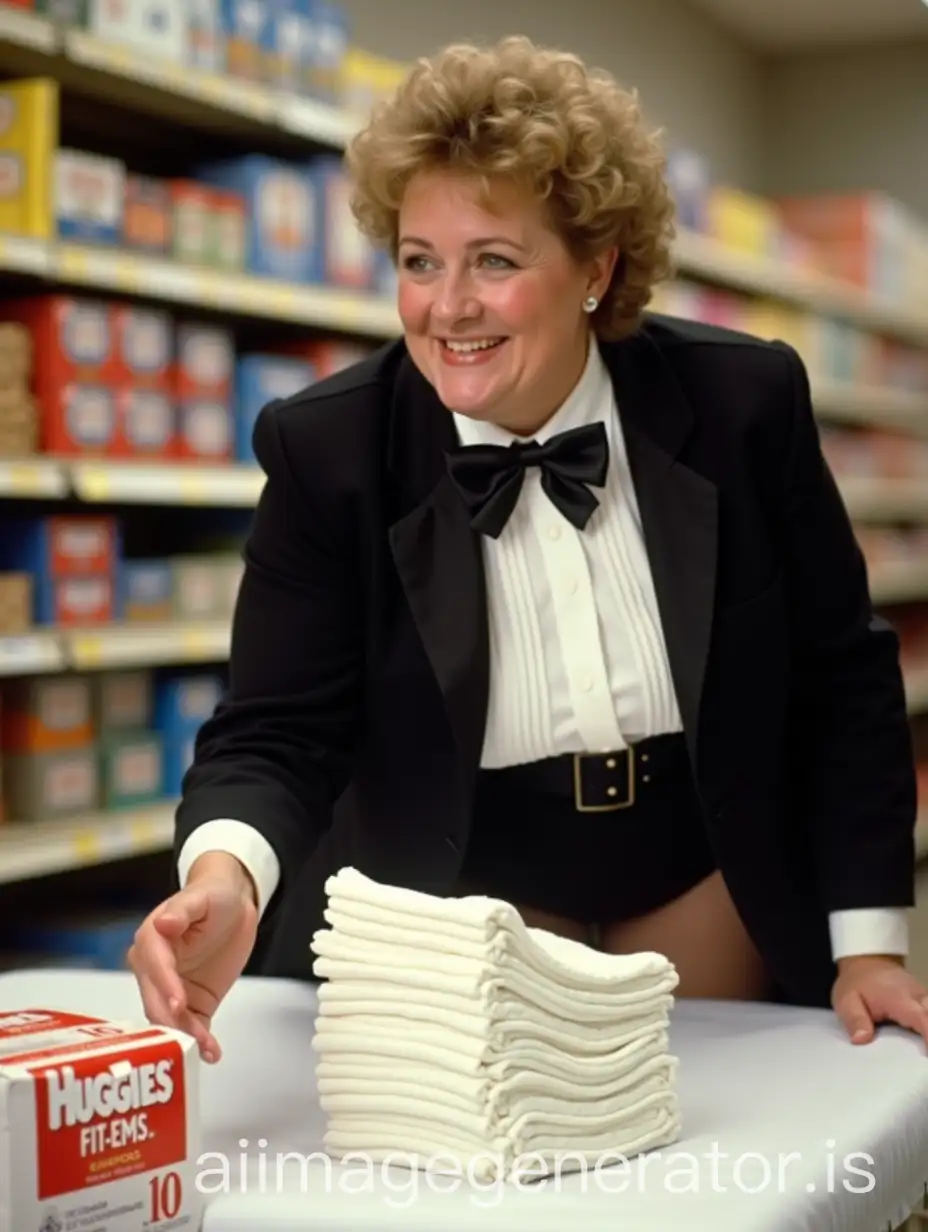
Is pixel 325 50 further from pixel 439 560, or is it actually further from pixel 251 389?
pixel 439 560

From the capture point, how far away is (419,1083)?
132cm

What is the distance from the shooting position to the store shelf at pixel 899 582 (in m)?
7.25

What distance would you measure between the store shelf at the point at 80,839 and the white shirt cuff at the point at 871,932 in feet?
6.30

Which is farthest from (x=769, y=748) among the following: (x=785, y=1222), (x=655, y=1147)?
(x=785, y=1222)

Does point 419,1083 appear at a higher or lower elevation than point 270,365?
lower

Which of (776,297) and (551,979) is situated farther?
(776,297)

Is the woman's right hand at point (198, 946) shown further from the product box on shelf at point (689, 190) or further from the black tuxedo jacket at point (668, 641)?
the product box on shelf at point (689, 190)

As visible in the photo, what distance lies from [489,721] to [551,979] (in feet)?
1.68

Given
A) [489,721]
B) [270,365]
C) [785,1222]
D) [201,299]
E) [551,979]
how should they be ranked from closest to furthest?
[785,1222] < [551,979] < [489,721] < [201,299] < [270,365]

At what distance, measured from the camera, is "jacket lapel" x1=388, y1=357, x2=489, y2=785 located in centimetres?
179

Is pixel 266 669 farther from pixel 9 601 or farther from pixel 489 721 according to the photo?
pixel 9 601

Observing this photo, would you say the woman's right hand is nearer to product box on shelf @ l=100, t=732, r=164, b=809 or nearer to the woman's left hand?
the woman's left hand

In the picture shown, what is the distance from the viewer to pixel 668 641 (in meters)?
1.82

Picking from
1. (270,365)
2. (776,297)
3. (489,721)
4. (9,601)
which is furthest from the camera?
(776,297)
